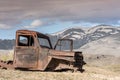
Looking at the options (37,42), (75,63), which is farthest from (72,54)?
(37,42)

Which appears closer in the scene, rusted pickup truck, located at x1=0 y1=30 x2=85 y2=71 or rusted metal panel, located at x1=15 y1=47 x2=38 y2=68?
rusted pickup truck, located at x1=0 y1=30 x2=85 y2=71

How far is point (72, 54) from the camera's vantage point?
848 inches

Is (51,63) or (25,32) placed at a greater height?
(25,32)

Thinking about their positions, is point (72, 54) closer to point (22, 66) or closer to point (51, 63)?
point (51, 63)

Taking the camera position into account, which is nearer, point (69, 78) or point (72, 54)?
point (69, 78)

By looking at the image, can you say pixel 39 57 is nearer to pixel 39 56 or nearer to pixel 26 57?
pixel 39 56

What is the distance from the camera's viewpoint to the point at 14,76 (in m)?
18.3

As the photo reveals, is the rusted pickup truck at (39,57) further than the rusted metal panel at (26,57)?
No

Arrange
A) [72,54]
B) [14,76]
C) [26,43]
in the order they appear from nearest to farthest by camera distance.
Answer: [14,76] → [72,54] → [26,43]

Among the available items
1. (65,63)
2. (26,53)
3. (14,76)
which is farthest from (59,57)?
(14,76)

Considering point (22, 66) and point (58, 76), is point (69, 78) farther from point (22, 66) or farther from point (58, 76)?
point (22, 66)

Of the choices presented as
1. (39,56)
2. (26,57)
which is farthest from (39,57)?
(26,57)

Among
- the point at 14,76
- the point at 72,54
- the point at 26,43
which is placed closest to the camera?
the point at 14,76

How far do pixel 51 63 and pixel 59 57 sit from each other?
26.4 inches
